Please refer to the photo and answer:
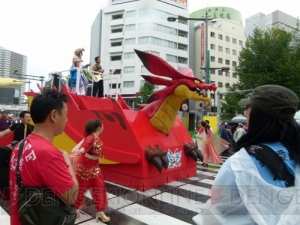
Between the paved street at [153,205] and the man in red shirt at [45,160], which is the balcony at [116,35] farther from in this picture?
the man in red shirt at [45,160]

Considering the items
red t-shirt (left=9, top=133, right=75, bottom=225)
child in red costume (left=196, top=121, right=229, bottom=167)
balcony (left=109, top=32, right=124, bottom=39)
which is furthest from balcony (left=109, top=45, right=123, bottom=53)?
red t-shirt (left=9, top=133, right=75, bottom=225)

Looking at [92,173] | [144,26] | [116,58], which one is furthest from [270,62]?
[116,58]

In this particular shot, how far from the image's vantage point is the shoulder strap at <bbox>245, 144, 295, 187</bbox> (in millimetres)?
1286

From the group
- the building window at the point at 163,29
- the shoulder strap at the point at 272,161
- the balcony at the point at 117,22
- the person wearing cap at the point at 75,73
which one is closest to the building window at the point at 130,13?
the balcony at the point at 117,22

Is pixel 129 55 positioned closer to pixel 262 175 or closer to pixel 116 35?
pixel 116 35

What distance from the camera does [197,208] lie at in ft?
13.4

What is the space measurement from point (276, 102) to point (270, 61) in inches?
838

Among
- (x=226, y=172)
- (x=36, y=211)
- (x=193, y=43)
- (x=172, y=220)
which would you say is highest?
(x=193, y=43)

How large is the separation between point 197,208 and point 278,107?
3193mm

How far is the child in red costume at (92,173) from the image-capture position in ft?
11.4

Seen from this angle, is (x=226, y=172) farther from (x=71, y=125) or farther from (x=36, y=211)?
(x=71, y=125)

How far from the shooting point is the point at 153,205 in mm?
4168

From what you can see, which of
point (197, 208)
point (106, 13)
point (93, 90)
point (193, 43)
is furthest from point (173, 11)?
point (197, 208)

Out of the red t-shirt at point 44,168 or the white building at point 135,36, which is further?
the white building at point 135,36
